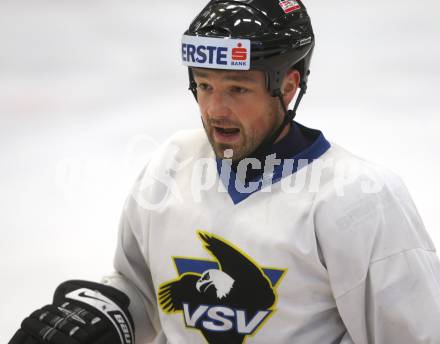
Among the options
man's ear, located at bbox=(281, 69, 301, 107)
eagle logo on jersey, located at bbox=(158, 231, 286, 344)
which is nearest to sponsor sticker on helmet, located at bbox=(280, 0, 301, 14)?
man's ear, located at bbox=(281, 69, 301, 107)

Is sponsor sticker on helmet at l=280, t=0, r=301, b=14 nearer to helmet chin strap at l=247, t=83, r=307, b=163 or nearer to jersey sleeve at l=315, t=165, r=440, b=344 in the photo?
helmet chin strap at l=247, t=83, r=307, b=163

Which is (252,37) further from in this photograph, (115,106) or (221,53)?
(115,106)

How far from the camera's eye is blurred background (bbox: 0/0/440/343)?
311cm

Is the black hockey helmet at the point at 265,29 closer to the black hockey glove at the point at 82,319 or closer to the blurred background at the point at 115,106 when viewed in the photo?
the black hockey glove at the point at 82,319

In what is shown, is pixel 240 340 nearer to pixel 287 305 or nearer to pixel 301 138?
pixel 287 305

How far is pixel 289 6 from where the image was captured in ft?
5.76

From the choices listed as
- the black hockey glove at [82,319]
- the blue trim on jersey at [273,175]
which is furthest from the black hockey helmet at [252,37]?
the black hockey glove at [82,319]

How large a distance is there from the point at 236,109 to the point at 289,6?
245 millimetres

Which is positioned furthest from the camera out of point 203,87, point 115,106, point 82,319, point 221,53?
point 115,106

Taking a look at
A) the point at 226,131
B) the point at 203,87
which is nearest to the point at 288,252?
the point at 226,131

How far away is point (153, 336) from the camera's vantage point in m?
2.13

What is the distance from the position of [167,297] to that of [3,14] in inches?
109

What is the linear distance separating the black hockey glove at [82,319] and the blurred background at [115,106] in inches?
31.5

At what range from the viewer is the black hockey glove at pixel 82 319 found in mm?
1835
